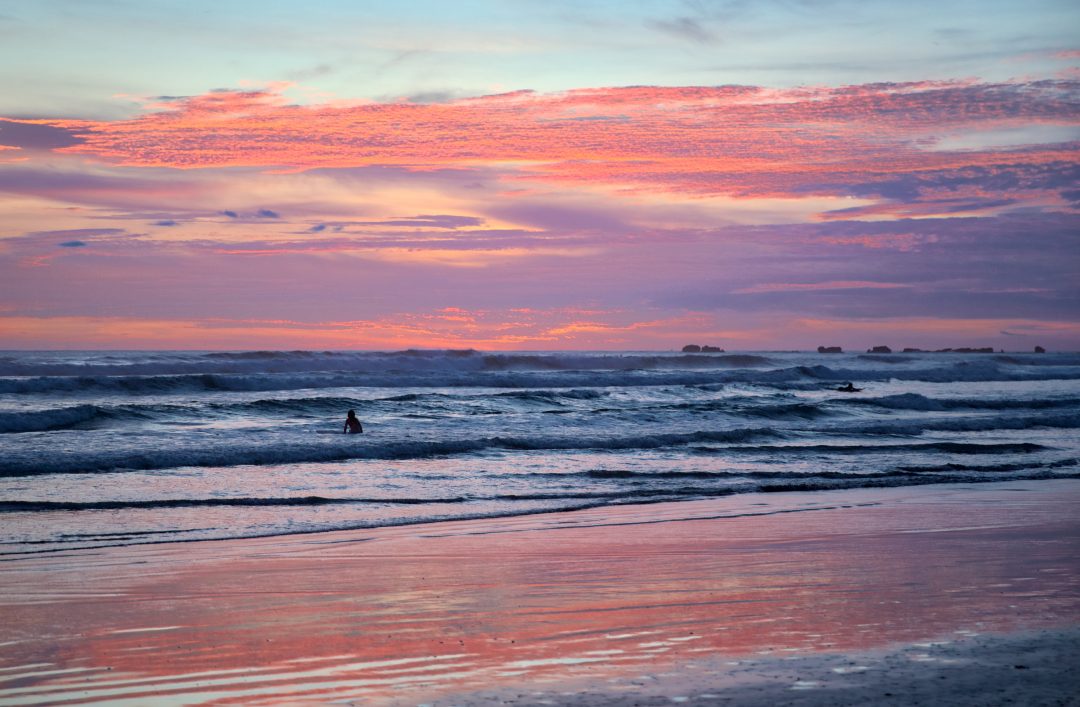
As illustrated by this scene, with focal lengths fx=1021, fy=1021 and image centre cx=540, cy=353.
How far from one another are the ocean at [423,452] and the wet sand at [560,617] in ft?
8.56

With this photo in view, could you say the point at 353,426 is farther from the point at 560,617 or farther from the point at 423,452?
the point at 560,617

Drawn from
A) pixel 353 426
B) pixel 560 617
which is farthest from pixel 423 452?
pixel 560 617

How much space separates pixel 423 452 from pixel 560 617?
15381mm

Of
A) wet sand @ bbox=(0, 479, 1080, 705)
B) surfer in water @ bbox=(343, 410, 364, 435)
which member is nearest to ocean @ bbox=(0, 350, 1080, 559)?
surfer in water @ bbox=(343, 410, 364, 435)

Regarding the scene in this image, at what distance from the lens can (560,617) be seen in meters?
7.73

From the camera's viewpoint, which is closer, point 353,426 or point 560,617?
point 560,617

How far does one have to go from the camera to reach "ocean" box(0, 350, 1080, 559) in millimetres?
14531

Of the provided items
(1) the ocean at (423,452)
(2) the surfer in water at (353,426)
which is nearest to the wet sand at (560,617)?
(1) the ocean at (423,452)

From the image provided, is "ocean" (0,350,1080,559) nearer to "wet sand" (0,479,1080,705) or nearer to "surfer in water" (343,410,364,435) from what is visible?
"surfer in water" (343,410,364,435)

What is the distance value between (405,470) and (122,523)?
743 cm

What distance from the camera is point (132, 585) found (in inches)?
360

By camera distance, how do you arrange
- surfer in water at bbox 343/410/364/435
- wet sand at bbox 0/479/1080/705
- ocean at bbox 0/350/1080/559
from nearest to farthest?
wet sand at bbox 0/479/1080/705, ocean at bbox 0/350/1080/559, surfer in water at bbox 343/410/364/435

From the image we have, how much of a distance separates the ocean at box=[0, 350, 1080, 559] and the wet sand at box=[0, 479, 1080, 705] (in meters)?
2.61

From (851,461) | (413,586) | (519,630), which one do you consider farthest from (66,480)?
(851,461)
